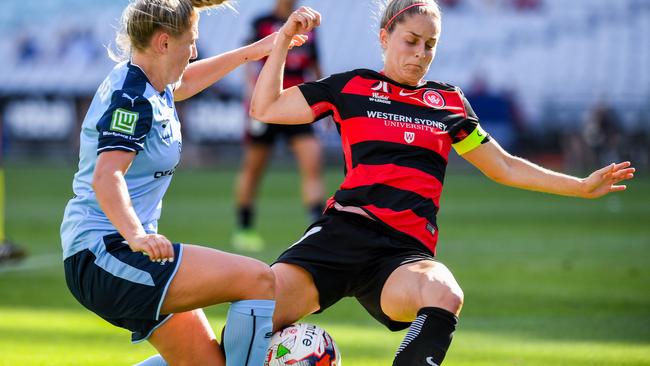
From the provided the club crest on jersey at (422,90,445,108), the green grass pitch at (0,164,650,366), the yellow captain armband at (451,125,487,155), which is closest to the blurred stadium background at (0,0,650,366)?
the green grass pitch at (0,164,650,366)

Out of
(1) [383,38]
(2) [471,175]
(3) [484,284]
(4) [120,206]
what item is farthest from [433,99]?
(2) [471,175]

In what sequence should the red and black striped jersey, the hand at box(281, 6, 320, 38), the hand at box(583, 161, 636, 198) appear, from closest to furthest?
the hand at box(281, 6, 320, 38) < the red and black striped jersey < the hand at box(583, 161, 636, 198)

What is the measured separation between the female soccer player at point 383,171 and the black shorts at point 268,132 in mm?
6344

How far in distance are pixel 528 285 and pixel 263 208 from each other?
7.58 metres

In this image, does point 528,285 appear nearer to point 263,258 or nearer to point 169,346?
point 263,258

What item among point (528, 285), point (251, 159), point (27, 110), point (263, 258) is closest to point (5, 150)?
point (27, 110)

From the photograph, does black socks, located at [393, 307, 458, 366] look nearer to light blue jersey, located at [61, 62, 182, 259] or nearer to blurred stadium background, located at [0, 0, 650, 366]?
light blue jersey, located at [61, 62, 182, 259]

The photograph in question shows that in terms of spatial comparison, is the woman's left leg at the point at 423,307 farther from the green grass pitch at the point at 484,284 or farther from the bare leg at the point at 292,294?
the green grass pitch at the point at 484,284

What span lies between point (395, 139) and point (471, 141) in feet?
1.43

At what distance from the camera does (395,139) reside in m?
4.79

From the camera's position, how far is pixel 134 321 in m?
4.21

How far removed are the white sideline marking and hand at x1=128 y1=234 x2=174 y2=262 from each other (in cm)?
598

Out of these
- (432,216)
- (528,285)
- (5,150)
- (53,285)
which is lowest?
(5,150)

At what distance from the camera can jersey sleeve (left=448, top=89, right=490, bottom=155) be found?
4898mm
